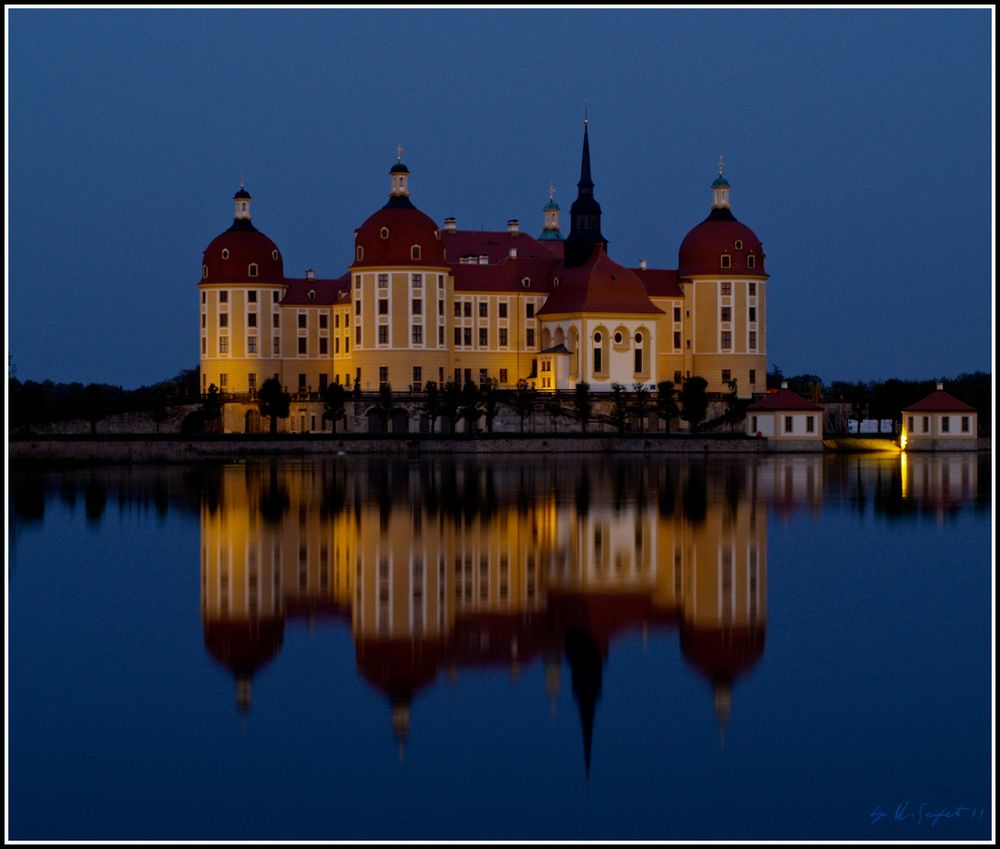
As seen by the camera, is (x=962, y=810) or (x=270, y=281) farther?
(x=270, y=281)

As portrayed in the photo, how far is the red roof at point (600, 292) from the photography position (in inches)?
3086

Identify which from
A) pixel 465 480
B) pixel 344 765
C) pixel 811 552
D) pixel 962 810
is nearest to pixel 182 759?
pixel 344 765

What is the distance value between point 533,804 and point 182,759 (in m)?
2.90

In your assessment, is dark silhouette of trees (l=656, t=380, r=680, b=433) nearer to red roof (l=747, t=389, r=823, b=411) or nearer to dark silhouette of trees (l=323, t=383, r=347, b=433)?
red roof (l=747, t=389, r=823, b=411)

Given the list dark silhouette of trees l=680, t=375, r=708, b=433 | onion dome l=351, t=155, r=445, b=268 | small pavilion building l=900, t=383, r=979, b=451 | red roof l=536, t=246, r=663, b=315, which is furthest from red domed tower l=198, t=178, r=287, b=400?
small pavilion building l=900, t=383, r=979, b=451

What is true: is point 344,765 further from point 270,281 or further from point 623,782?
point 270,281

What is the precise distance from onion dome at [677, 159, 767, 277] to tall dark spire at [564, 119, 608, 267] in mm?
4268

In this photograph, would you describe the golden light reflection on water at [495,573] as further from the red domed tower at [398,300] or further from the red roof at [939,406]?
the red domed tower at [398,300]

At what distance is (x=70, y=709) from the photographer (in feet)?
47.8

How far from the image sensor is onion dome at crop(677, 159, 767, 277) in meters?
83.2

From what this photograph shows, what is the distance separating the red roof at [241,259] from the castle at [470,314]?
2.7 inches

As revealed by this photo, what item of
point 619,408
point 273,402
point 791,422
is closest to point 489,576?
point 791,422
